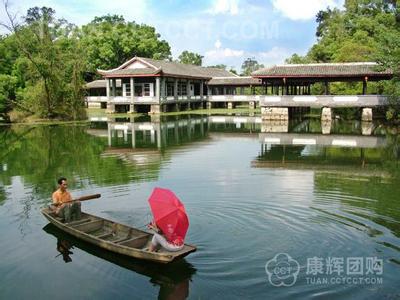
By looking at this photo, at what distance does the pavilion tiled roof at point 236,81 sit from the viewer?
59125mm

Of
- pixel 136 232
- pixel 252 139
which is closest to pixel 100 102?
pixel 252 139

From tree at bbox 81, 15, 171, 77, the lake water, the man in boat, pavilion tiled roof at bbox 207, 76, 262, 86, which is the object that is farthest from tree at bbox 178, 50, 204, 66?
the man in boat

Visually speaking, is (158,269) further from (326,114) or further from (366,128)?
(326,114)

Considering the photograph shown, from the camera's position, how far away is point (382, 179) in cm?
1681

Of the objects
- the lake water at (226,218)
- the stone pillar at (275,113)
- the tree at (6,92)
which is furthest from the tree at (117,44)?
the lake water at (226,218)

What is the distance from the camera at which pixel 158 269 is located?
911 centimetres

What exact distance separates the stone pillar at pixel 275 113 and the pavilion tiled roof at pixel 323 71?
3.12 metres

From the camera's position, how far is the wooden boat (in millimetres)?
8591

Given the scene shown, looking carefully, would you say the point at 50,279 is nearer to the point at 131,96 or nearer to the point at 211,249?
the point at 211,249

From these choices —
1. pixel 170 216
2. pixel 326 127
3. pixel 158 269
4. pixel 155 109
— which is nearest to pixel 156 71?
pixel 155 109

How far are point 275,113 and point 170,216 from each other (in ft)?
109

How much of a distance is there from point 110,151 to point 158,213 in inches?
640

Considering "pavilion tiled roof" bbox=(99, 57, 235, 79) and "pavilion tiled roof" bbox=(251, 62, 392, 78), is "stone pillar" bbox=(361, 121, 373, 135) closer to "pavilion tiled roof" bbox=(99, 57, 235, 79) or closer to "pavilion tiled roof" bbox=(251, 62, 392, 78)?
"pavilion tiled roof" bbox=(251, 62, 392, 78)

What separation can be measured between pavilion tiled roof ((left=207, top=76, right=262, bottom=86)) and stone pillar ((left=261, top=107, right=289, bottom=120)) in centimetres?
1764
